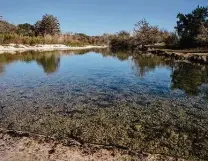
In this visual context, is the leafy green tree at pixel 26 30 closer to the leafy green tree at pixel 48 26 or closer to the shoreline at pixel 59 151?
the leafy green tree at pixel 48 26

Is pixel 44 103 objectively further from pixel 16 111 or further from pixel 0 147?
pixel 0 147

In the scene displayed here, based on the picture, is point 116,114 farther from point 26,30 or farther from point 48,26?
point 26,30

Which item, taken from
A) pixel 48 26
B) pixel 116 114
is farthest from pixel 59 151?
pixel 48 26

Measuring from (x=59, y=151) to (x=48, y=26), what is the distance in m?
98.2

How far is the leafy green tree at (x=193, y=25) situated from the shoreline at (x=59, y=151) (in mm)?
48644

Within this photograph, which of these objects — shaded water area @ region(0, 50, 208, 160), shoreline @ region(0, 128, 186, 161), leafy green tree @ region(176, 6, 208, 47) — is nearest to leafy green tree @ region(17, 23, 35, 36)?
leafy green tree @ region(176, 6, 208, 47)

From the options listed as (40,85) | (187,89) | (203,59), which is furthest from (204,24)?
(40,85)

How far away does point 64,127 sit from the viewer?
9.40 meters

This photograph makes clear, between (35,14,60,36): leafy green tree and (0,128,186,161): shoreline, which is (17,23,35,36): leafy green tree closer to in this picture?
(35,14,60,36): leafy green tree

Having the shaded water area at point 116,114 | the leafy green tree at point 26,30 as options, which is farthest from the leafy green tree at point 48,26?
the shaded water area at point 116,114

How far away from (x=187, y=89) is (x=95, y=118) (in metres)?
8.72

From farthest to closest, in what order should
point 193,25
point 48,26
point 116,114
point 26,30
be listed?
point 26,30, point 48,26, point 193,25, point 116,114

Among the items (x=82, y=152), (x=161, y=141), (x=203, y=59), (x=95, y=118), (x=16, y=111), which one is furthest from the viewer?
(x=203, y=59)

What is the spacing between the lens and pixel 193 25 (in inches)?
2266
